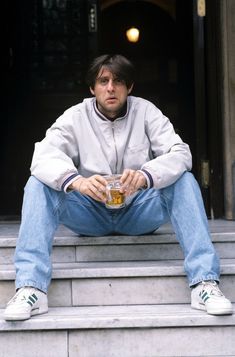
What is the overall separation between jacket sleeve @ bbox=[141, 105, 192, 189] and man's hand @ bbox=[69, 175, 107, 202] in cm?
25

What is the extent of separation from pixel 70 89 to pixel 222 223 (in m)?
2.22

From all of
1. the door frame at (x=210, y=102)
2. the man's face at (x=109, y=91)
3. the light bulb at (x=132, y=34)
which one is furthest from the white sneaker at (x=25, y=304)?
the light bulb at (x=132, y=34)

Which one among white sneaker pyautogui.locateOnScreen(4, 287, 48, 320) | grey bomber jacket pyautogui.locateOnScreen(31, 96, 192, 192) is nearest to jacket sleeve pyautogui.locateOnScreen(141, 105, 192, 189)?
grey bomber jacket pyautogui.locateOnScreen(31, 96, 192, 192)

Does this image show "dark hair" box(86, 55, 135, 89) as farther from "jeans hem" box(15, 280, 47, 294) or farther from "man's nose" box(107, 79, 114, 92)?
"jeans hem" box(15, 280, 47, 294)

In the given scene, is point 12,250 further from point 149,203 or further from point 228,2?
point 228,2

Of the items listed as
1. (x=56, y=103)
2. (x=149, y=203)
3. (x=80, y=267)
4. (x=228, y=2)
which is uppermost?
(x=228, y=2)

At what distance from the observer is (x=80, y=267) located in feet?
10.7

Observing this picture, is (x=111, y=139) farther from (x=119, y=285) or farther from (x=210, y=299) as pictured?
(x=210, y=299)

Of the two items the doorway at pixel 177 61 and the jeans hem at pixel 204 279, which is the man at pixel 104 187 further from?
the doorway at pixel 177 61

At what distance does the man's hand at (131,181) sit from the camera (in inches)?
117

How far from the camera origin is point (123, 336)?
9.50 feet

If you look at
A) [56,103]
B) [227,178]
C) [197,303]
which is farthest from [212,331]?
[56,103]

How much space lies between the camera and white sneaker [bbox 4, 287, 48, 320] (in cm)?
280

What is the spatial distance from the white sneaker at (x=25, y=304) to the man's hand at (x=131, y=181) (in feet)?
2.02
